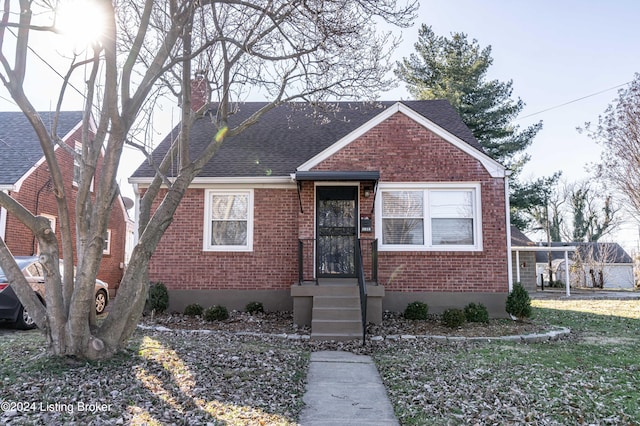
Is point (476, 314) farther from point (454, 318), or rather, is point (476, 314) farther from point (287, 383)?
point (287, 383)

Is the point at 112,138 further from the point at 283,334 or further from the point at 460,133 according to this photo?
the point at 460,133

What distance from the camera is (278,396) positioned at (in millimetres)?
4531

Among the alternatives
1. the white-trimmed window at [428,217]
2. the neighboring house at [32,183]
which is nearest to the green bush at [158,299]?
the neighboring house at [32,183]

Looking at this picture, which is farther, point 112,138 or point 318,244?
point 318,244

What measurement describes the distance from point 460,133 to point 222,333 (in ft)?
25.9

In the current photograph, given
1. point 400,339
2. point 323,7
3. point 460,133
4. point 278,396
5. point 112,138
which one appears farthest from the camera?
point 460,133

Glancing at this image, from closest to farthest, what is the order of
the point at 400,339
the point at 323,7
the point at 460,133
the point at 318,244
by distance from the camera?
the point at 323,7, the point at 400,339, the point at 318,244, the point at 460,133

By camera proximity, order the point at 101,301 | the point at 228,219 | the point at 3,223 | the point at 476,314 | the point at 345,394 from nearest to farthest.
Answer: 1. the point at 345,394
2. the point at 476,314
3. the point at 228,219
4. the point at 101,301
5. the point at 3,223

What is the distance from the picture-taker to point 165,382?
4.65m

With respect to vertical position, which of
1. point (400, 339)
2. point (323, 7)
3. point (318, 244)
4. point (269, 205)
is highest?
point (323, 7)

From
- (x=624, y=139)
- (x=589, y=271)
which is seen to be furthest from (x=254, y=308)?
(x=589, y=271)

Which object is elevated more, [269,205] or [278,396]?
[269,205]

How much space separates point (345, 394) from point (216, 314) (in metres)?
5.11

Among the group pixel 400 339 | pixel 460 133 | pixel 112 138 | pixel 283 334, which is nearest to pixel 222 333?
pixel 283 334
